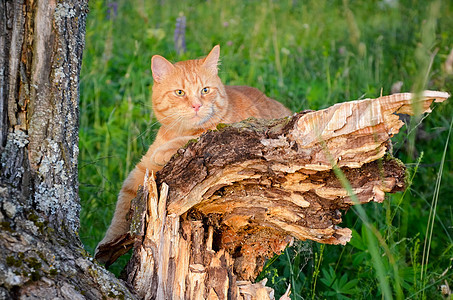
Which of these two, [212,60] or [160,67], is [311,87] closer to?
[212,60]

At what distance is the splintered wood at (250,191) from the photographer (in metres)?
1.75

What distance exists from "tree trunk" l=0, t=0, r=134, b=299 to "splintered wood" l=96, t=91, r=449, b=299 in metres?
0.27

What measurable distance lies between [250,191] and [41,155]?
918 millimetres

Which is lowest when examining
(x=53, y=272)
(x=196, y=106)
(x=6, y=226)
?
(x=53, y=272)

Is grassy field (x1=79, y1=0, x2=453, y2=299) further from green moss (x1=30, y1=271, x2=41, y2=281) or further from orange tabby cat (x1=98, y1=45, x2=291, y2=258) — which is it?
green moss (x1=30, y1=271, x2=41, y2=281)

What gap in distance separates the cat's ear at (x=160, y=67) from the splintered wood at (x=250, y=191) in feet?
4.01

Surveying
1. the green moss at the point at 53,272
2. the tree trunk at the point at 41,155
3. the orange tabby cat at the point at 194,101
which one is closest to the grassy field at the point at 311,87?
the orange tabby cat at the point at 194,101

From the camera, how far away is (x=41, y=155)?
A: 5.74 feet

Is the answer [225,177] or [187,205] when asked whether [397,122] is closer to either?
[225,177]

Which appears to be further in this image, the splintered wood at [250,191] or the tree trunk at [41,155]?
the splintered wood at [250,191]

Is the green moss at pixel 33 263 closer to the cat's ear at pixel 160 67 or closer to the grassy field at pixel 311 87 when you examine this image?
the grassy field at pixel 311 87

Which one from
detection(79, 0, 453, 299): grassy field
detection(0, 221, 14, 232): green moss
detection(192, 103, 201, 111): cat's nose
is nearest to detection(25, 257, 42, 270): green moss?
detection(0, 221, 14, 232): green moss

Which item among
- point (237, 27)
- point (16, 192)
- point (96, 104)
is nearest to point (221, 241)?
point (16, 192)

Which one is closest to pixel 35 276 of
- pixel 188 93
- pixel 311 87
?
pixel 188 93
